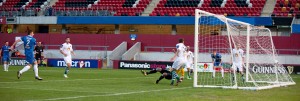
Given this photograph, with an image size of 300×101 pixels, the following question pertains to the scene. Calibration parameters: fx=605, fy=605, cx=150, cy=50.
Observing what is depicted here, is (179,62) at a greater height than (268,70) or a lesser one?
greater

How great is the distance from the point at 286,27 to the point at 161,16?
1075 centimetres

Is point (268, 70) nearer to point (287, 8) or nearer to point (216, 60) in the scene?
point (216, 60)

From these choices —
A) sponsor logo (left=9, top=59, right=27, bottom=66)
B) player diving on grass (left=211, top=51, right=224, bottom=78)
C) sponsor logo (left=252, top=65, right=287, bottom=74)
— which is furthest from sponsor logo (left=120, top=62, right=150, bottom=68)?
sponsor logo (left=252, top=65, right=287, bottom=74)

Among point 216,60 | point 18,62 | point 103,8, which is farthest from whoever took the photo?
point 103,8

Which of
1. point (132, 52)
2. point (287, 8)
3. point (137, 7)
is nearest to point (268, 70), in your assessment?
point (287, 8)

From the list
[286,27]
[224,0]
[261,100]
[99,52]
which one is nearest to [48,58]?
[99,52]

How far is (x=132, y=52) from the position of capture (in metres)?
51.9

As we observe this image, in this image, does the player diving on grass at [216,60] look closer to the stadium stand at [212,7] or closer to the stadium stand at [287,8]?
the stadium stand at [287,8]

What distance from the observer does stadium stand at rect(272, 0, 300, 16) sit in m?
49.2

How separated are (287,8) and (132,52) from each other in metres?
13.5

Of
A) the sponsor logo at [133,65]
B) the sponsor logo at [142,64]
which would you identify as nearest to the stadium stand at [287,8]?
the sponsor logo at [142,64]

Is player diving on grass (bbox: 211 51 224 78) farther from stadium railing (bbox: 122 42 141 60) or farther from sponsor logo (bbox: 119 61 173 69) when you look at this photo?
stadium railing (bbox: 122 42 141 60)

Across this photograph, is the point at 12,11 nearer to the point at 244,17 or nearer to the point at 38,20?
the point at 38,20

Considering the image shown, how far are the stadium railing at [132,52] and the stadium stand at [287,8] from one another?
38.9 feet
